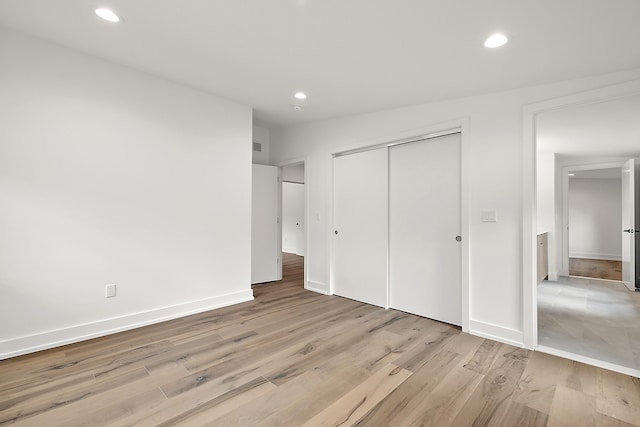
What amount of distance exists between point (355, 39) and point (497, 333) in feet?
9.58

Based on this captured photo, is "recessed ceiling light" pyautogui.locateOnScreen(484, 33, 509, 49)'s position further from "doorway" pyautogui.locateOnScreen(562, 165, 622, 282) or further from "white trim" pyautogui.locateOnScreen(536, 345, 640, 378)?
"doorway" pyautogui.locateOnScreen(562, 165, 622, 282)

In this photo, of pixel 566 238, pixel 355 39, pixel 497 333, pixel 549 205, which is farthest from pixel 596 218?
pixel 355 39

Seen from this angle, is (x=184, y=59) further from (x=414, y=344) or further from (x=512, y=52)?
(x=414, y=344)

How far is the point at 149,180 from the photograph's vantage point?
3072 millimetres

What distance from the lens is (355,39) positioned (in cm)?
221

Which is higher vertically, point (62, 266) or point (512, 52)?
point (512, 52)

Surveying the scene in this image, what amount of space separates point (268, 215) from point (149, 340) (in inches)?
102

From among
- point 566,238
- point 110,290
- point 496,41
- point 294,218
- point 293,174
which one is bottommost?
point 110,290

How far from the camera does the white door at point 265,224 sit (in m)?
4.78

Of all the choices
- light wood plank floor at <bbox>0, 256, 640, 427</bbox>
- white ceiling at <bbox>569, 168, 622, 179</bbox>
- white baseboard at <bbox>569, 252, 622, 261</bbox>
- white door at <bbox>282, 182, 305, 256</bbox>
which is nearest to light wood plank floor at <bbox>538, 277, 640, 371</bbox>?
light wood plank floor at <bbox>0, 256, 640, 427</bbox>

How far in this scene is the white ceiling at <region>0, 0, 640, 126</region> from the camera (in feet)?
6.12

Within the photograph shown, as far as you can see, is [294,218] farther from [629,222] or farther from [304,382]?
[629,222]

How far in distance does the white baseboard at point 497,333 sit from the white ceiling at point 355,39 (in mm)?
2298

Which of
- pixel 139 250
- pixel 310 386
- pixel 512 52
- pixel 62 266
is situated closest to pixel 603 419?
pixel 310 386
